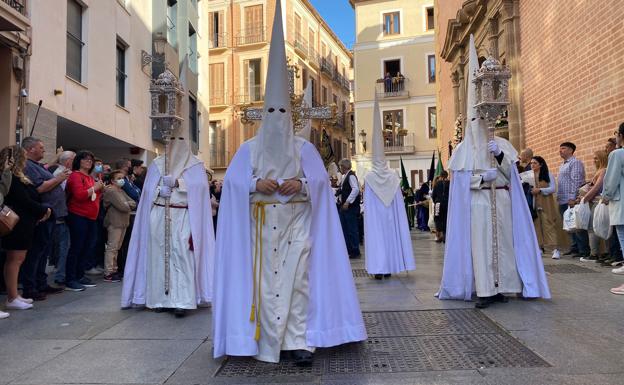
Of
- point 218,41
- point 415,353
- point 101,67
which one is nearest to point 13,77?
point 101,67

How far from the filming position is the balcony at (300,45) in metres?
35.8

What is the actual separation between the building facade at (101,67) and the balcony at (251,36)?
13.0m

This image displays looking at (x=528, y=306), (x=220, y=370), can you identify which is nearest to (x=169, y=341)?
(x=220, y=370)

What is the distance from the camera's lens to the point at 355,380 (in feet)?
11.4

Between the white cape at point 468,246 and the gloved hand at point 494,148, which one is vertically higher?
A: the gloved hand at point 494,148

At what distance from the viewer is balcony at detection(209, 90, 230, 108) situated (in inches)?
1336

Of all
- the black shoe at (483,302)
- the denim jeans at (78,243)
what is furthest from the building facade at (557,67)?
the denim jeans at (78,243)

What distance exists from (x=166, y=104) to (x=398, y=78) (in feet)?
97.8

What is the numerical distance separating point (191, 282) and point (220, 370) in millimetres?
2052

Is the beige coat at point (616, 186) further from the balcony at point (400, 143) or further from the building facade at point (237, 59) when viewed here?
the balcony at point (400, 143)

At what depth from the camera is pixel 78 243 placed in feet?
23.3

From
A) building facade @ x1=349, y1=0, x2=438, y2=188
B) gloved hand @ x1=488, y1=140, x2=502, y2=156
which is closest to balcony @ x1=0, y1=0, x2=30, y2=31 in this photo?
gloved hand @ x1=488, y1=140, x2=502, y2=156

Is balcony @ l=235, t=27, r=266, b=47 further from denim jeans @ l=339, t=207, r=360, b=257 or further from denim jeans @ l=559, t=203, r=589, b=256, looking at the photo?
denim jeans @ l=559, t=203, r=589, b=256

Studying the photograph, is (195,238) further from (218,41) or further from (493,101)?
(218,41)
